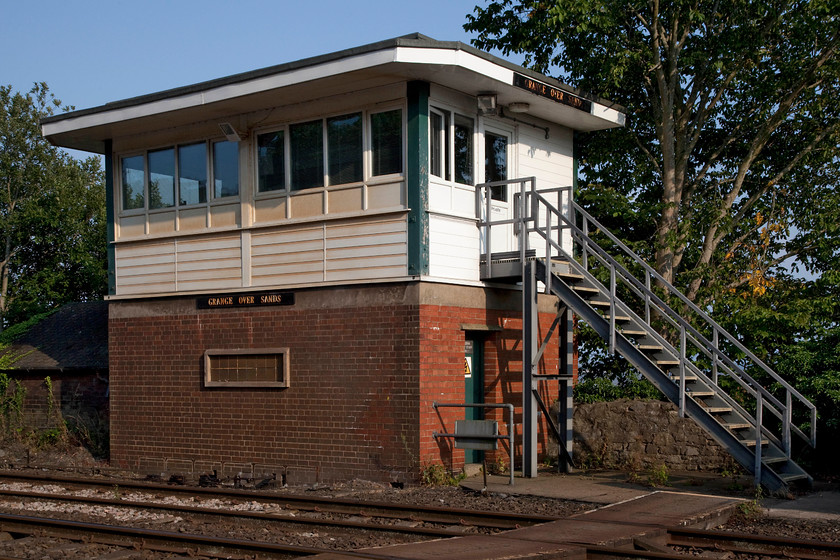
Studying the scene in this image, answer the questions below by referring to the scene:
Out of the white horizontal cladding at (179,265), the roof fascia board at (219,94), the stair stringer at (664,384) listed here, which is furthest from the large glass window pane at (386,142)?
the white horizontal cladding at (179,265)

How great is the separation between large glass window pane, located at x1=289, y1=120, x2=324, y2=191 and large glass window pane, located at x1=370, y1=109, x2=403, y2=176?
0.96 meters

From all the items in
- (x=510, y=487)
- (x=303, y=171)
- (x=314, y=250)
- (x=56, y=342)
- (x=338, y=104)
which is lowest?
(x=510, y=487)

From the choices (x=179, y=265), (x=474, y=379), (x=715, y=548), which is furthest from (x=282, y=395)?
(x=715, y=548)

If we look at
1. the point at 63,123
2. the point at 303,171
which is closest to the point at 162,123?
the point at 63,123

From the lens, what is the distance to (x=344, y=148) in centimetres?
1429

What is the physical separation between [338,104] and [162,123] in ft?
11.7

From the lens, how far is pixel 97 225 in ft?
119

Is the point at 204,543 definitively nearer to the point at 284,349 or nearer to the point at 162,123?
the point at 284,349

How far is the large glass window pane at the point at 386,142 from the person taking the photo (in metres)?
13.8

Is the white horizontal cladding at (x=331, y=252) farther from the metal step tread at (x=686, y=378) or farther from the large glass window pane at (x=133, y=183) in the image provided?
the metal step tread at (x=686, y=378)

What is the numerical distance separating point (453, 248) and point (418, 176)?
128cm

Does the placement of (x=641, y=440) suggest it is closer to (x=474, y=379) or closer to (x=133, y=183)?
(x=474, y=379)

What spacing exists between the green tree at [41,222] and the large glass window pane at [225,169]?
19066mm

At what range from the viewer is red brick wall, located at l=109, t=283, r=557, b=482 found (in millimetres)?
13508
